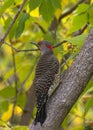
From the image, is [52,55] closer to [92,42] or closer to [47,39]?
[47,39]

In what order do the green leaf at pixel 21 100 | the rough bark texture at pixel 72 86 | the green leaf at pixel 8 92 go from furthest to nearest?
Answer: the green leaf at pixel 21 100
the green leaf at pixel 8 92
the rough bark texture at pixel 72 86

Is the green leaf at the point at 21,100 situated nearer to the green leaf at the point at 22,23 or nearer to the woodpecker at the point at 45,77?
the woodpecker at the point at 45,77

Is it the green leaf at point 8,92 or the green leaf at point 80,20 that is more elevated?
the green leaf at point 80,20

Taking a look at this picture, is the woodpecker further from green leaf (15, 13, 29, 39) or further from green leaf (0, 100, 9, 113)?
green leaf (0, 100, 9, 113)

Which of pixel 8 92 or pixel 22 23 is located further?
pixel 8 92

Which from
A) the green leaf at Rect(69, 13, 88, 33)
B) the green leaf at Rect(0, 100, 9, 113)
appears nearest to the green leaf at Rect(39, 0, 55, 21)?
the green leaf at Rect(69, 13, 88, 33)

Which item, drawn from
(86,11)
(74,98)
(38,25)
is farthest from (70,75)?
(38,25)

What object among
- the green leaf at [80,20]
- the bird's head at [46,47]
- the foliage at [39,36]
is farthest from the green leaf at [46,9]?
the bird's head at [46,47]

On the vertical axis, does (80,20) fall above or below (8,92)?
above

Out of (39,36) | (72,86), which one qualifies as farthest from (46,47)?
(72,86)

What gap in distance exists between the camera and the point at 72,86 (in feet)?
6.61

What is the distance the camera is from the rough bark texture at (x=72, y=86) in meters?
2.01

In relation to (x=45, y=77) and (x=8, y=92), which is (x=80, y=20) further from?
(x=8, y=92)

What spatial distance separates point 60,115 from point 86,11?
655 millimetres
